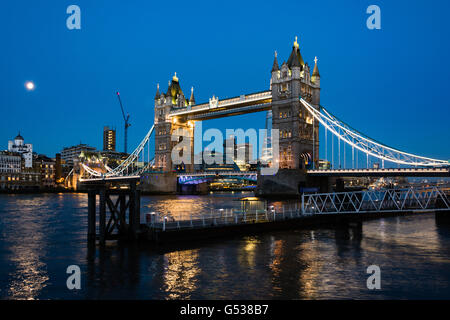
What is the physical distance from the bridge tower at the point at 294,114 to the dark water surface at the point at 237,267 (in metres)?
52.2

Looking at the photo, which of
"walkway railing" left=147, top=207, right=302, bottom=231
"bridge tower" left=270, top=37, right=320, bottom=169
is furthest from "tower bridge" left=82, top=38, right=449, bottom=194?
"walkway railing" left=147, top=207, right=302, bottom=231

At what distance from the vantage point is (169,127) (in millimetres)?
116812

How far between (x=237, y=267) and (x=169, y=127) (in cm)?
9989

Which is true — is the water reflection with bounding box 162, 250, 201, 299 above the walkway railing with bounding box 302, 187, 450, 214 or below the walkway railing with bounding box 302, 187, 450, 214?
below

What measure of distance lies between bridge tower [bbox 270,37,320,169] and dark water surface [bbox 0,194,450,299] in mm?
52165

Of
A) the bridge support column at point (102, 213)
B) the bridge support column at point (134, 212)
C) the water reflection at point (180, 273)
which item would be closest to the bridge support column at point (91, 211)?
the bridge support column at point (102, 213)

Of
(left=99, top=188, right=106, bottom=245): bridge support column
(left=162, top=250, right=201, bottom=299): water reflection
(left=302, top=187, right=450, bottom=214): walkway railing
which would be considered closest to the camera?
(left=162, top=250, right=201, bottom=299): water reflection

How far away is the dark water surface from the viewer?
15.5 m

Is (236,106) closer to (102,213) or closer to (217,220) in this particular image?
(217,220)

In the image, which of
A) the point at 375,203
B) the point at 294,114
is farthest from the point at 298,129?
the point at 375,203

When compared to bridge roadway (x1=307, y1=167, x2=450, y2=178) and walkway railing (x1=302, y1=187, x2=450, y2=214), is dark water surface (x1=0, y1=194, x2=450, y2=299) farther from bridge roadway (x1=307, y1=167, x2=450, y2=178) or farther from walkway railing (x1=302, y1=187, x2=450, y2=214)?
bridge roadway (x1=307, y1=167, x2=450, y2=178)
